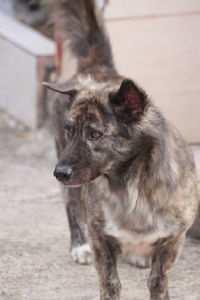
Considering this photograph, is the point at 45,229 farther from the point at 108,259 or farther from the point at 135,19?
the point at 135,19

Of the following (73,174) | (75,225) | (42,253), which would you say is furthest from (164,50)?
(73,174)

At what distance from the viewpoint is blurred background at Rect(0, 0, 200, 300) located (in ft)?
17.6

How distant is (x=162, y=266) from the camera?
471 centimetres

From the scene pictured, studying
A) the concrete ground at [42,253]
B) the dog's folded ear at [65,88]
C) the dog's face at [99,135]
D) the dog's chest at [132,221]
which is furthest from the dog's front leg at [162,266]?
the dog's folded ear at [65,88]

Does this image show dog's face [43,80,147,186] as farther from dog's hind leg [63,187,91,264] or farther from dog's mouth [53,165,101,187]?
dog's hind leg [63,187,91,264]

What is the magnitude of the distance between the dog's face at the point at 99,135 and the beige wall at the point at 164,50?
12.1 feet

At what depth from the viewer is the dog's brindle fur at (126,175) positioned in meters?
4.27

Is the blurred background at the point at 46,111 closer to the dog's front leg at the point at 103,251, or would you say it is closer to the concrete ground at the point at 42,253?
the concrete ground at the point at 42,253

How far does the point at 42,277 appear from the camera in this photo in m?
5.38

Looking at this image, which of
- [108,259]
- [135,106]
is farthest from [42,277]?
[135,106]

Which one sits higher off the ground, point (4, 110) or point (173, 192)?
point (173, 192)

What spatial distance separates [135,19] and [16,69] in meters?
1.83

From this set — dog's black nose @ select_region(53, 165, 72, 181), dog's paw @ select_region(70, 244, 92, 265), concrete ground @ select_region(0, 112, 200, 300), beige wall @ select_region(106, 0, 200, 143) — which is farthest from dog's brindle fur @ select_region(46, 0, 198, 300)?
beige wall @ select_region(106, 0, 200, 143)

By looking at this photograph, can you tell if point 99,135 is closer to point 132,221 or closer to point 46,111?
point 132,221
